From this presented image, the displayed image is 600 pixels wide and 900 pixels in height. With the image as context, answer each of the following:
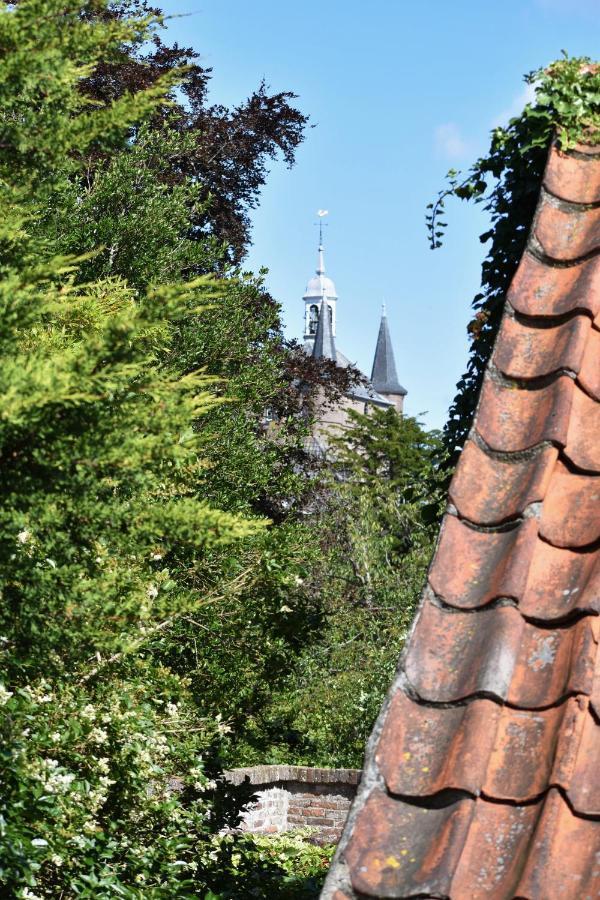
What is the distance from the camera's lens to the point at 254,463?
11.6 metres

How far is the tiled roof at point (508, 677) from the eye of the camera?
155cm

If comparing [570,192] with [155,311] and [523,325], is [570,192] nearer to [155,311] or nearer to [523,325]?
[523,325]

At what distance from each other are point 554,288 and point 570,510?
703 mm

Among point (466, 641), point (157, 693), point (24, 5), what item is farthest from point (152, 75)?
point (466, 641)

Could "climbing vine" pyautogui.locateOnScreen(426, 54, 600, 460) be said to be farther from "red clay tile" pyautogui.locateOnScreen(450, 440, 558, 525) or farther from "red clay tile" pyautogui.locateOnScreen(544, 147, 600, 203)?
"red clay tile" pyautogui.locateOnScreen(450, 440, 558, 525)

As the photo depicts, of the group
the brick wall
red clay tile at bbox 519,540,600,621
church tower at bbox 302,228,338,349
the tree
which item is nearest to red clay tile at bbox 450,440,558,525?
red clay tile at bbox 519,540,600,621

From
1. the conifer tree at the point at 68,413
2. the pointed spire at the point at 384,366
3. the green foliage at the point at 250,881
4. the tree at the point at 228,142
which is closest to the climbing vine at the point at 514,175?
the conifer tree at the point at 68,413

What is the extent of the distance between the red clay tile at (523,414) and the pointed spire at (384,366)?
84271mm

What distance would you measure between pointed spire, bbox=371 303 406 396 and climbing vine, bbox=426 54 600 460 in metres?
82.1

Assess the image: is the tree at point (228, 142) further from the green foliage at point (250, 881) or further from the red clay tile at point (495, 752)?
the red clay tile at point (495, 752)

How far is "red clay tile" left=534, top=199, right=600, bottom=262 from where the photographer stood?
2566mm

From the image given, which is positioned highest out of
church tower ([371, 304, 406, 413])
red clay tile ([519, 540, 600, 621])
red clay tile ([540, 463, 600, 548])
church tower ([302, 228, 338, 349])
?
church tower ([302, 228, 338, 349])

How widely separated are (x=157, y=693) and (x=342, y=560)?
12.7 meters

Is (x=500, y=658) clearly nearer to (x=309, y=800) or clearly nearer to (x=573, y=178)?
(x=573, y=178)
